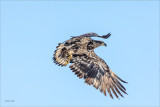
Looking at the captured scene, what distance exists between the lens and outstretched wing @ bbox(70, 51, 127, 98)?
1517 centimetres

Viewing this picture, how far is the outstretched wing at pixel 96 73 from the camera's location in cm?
1517

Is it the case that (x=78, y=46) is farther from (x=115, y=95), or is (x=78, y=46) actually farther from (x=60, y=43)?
(x=115, y=95)

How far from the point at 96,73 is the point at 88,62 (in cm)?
71

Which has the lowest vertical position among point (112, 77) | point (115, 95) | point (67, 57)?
point (115, 95)

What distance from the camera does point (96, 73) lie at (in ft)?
52.1

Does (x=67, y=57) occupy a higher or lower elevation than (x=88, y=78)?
higher

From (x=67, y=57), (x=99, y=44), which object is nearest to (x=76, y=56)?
(x=67, y=57)

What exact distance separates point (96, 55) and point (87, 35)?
5.34 ft

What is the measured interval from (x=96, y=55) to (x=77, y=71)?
1257 mm

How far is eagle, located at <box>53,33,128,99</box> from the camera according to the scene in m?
15.0

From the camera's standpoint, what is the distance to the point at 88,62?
1612 centimetres

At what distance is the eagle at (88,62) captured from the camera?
15.0 metres

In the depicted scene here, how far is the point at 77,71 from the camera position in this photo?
15555 millimetres

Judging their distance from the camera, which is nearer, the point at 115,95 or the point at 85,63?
the point at 115,95
